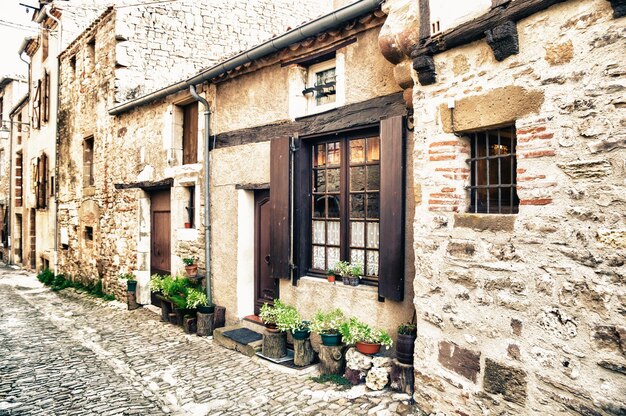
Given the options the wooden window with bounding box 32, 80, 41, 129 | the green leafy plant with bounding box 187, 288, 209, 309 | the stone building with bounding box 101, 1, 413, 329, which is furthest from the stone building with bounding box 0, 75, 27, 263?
the green leafy plant with bounding box 187, 288, 209, 309

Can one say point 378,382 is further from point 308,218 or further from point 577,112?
point 577,112

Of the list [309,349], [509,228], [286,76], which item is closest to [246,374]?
[309,349]

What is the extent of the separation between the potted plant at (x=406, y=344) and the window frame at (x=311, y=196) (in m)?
0.82

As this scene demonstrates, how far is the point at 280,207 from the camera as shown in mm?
5492

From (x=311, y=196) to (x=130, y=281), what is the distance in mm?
5157

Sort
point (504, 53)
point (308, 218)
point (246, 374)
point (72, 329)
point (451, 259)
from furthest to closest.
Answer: point (72, 329), point (308, 218), point (246, 374), point (451, 259), point (504, 53)

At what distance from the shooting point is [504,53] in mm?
3035

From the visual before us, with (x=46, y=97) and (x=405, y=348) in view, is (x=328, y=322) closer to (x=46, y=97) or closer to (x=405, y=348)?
(x=405, y=348)

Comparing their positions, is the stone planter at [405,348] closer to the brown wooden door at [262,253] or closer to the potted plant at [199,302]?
the brown wooden door at [262,253]

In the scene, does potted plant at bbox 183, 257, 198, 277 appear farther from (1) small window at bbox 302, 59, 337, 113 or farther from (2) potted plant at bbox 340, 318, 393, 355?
(2) potted plant at bbox 340, 318, 393, 355

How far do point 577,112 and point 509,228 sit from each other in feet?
2.84

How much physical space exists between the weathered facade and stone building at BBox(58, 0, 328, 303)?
4.58m

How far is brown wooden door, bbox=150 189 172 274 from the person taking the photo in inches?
325

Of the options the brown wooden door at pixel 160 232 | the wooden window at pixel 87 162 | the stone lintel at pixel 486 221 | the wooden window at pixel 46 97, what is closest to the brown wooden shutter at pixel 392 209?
the stone lintel at pixel 486 221
